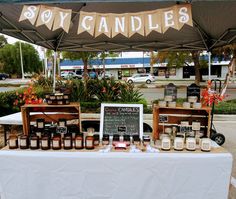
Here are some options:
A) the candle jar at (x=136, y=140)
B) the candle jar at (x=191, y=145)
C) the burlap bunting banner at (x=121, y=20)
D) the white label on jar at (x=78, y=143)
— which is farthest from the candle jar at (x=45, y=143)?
the candle jar at (x=191, y=145)

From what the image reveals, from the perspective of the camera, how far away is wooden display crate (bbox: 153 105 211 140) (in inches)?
132

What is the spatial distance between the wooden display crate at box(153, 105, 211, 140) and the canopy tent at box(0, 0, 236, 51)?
1.27 meters

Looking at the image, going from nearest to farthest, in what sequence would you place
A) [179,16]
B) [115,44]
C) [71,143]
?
[179,16] < [71,143] < [115,44]

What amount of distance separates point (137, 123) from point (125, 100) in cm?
548

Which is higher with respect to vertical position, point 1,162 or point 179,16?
point 179,16

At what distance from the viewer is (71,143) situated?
2857 mm

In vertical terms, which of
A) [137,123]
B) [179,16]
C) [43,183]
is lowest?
[43,183]

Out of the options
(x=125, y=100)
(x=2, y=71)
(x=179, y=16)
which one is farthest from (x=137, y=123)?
(x=2, y=71)

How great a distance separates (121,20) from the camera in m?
2.53

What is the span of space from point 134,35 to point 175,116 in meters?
2.07

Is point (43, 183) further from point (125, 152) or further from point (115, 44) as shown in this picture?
point (115, 44)

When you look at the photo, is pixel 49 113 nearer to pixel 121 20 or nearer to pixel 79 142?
pixel 79 142

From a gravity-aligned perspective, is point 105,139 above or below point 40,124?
below

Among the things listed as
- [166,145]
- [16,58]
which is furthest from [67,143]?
[16,58]
